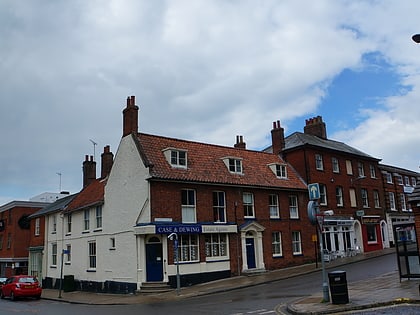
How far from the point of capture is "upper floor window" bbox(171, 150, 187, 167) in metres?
28.4

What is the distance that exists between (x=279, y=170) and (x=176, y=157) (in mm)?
9936

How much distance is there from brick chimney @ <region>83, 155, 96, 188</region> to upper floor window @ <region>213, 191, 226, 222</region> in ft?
52.0

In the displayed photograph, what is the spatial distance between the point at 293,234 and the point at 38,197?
118 ft

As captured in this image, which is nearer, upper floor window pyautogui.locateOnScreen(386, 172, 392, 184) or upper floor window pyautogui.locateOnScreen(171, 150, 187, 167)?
upper floor window pyautogui.locateOnScreen(171, 150, 187, 167)

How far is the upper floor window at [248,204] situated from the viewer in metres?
30.6

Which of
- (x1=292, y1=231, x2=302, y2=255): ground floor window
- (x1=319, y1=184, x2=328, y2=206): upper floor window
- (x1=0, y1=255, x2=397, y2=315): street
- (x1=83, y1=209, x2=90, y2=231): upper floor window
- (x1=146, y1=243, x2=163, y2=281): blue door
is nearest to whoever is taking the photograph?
(x1=0, y1=255, x2=397, y2=315): street

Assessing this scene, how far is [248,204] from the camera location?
3088 cm

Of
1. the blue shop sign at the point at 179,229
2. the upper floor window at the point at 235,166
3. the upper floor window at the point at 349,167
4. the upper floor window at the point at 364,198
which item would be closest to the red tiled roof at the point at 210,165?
the upper floor window at the point at 235,166

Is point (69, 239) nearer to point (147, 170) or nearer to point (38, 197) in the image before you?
point (147, 170)

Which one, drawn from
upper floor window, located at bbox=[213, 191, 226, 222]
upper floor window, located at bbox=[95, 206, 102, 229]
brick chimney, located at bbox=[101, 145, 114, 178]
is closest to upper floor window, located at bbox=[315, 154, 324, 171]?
upper floor window, located at bbox=[213, 191, 226, 222]

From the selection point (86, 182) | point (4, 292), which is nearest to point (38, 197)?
point (86, 182)

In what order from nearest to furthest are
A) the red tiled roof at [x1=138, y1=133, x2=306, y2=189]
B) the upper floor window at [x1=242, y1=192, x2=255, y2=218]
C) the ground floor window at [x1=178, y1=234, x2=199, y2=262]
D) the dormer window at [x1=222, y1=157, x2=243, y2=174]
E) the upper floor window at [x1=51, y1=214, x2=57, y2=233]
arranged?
the ground floor window at [x1=178, y1=234, x2=199, y2=262], the red tiled roof at [x1=138, y1=133, x2=306, y2=189], the upper floor window at [x1=242, y1=192, x2=255, y2=218], the dormer window at [x1=222, y1=157, x2=243, y2=174], the upper floor window at [x1=51, y1=214, x2=57, y2=233]

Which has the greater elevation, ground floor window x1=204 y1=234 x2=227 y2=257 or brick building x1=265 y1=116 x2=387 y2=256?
brick building x1=265 y1=116 x2=387 y2=256

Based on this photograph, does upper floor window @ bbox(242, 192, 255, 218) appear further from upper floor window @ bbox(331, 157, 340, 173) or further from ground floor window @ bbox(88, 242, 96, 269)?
upper floor window @ bbox(331, 157, 340, 173)
